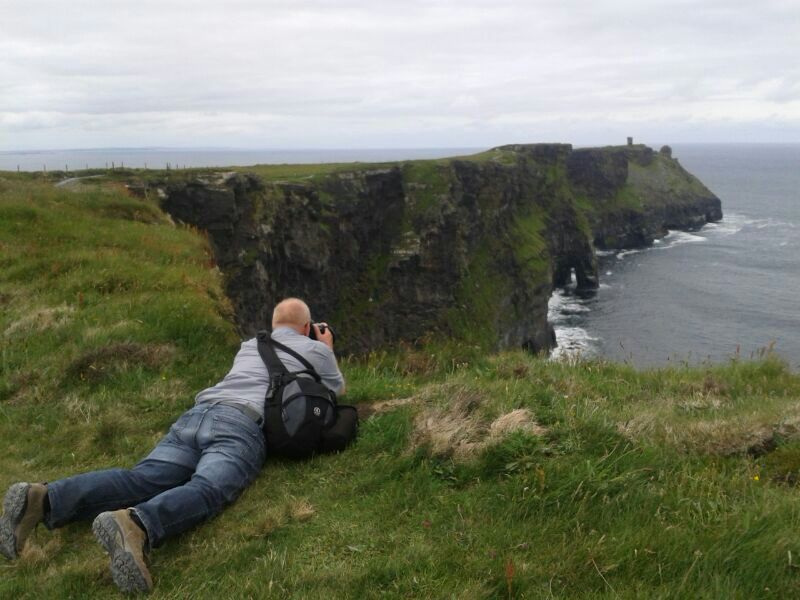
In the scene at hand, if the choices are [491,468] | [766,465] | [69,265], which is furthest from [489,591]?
[69,265]

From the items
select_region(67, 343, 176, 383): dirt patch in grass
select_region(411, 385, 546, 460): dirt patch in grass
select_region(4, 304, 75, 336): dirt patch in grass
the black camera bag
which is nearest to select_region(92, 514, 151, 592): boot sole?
the black camera bag

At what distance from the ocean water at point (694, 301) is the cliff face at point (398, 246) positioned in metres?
7.92

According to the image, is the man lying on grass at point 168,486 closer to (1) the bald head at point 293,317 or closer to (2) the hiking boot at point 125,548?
(2) the hiking boot at point 125,548

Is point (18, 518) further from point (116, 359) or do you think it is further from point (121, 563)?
point (116, 359)

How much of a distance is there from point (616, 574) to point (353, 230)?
202 ft

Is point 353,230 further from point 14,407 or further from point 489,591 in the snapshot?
point 489,591

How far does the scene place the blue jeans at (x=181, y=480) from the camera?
548 centimetres

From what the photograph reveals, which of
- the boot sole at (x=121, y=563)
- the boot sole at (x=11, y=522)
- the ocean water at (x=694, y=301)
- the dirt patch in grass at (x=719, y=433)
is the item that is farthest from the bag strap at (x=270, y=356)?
the ocean water at (x=694, y=301)

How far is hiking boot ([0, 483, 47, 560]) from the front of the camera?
530 cm

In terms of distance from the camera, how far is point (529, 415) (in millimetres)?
6957

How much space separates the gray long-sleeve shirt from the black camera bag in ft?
0.57

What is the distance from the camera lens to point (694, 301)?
81250 millimetres

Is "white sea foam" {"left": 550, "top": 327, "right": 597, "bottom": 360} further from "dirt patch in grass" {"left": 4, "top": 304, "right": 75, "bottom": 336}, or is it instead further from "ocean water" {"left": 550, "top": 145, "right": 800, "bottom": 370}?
"dirt patch in grass" {"left": 4, "top": 304, "right": 75, "bottom": 336}

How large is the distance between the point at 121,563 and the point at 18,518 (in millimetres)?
1279
